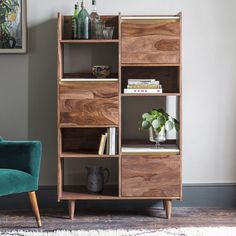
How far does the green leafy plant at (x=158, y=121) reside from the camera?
3535mm

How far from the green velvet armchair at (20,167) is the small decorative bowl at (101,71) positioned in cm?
69

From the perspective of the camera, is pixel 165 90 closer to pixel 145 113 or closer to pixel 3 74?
pixel 145 113

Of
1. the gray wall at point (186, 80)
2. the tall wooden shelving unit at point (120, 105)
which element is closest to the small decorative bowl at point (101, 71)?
the tall wooden shelving unit at point (120, 105)

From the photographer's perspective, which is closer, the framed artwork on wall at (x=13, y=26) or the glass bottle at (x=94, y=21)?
the glass bottle at (x=94, y=21)

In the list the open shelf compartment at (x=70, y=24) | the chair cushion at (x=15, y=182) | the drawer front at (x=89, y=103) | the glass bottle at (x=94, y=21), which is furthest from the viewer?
the open shelf compartment at (x=70, y=24)

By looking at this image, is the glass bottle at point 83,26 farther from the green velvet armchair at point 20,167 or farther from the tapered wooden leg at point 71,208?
the tapered wooden leg at point 71,208

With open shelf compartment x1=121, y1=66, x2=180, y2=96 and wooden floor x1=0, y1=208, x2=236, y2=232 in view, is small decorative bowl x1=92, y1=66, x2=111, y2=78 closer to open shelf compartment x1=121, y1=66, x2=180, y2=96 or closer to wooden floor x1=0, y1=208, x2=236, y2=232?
open shelf compartment x1=121, y1=66, x2=180, y2=96

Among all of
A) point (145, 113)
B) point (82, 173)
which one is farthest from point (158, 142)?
point (82, 173)

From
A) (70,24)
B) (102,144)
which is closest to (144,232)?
(102,144)

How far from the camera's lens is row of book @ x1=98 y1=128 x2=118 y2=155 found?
138 inches

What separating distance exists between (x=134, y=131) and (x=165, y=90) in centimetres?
39

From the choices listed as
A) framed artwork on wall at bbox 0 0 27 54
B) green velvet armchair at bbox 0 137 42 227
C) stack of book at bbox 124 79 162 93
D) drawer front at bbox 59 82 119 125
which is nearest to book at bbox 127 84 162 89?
stack of book at bbox 124 79 162 93

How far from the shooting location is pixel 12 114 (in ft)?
12.6

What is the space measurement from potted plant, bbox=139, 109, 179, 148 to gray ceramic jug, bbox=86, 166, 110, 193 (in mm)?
451
